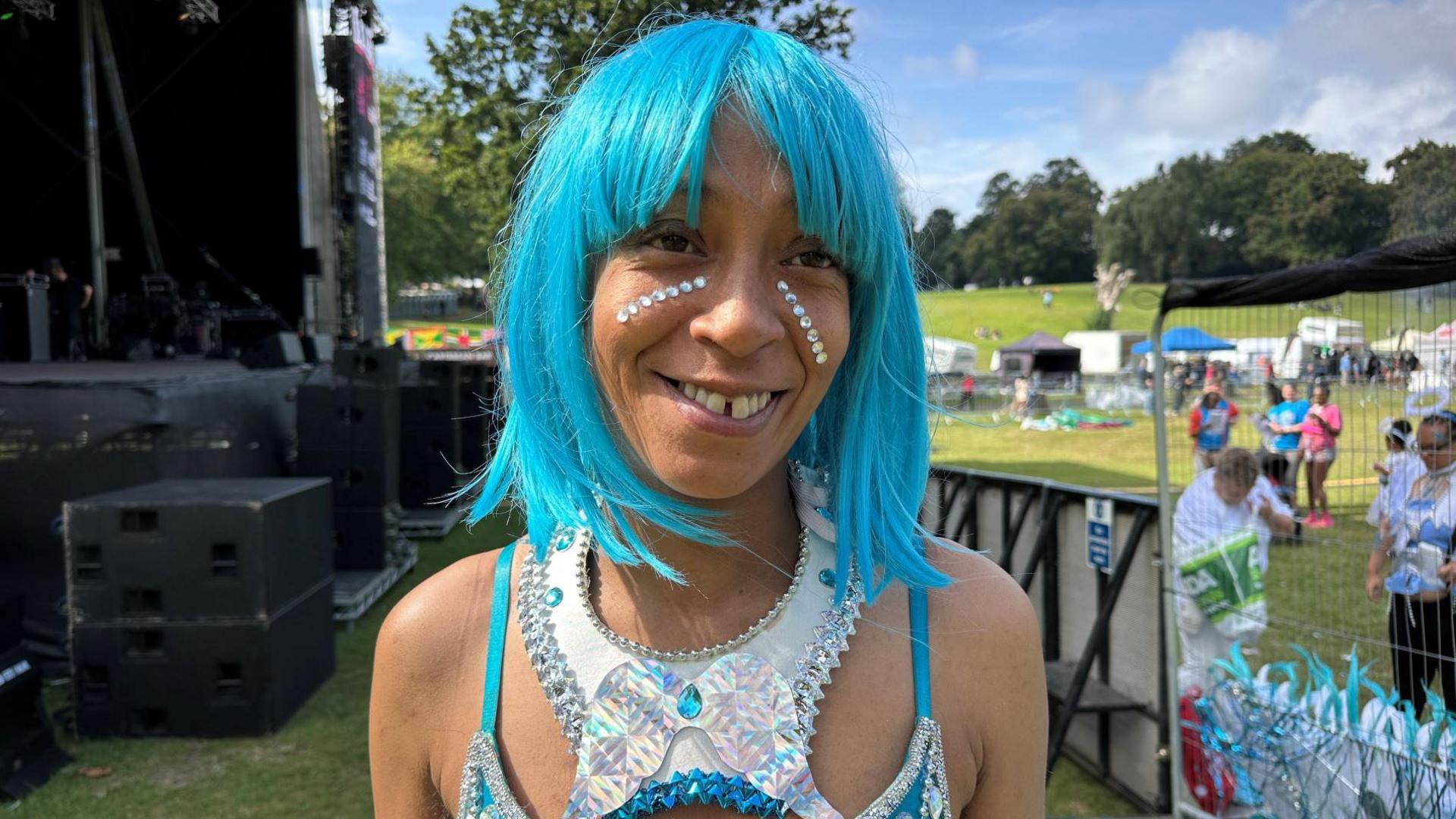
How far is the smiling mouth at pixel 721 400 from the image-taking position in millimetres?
905

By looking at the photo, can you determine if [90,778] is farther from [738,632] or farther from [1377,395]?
[1377,395]

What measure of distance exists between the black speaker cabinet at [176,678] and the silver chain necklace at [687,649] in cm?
439

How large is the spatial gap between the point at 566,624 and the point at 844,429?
402mm

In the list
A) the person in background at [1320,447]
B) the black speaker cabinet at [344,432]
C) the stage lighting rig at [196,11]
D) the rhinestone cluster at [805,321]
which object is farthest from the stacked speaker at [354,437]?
the rhinestone cluster at [805,321]

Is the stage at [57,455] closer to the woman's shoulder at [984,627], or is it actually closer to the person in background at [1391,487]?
the woman's shoulder at [984,627]

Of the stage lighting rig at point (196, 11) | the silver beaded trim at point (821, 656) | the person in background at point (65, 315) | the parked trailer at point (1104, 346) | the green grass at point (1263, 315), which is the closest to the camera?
the silver beaded trim at point (821, 656)

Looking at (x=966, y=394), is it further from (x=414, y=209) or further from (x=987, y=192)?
(x=987, y=192)

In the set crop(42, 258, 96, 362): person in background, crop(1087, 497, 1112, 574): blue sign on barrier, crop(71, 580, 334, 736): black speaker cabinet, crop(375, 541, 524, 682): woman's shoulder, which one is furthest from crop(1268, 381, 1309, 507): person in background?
crop(42, 258, 96, 362): person in background

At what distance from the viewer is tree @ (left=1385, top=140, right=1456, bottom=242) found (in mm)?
3486

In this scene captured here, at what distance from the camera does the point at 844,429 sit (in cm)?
111

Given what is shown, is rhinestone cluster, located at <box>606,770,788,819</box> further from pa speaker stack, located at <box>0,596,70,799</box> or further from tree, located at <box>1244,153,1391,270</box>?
pa speaker stack, located at <box>0,596,70,799</box>

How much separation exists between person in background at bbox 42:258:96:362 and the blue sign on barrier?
39.7 feet

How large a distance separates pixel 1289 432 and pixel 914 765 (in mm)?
3320

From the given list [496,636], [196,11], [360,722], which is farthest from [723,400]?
[196,11]
